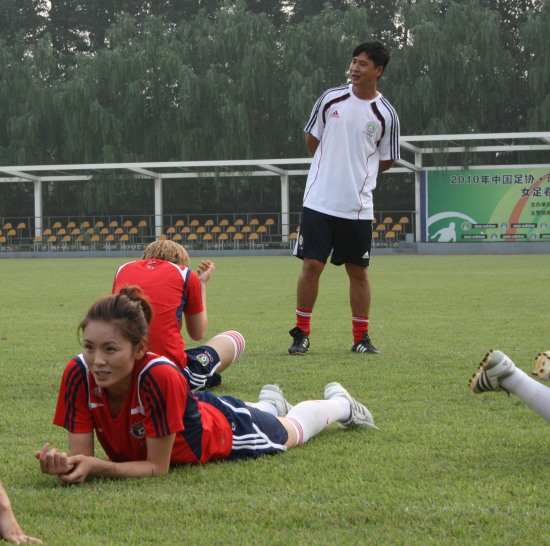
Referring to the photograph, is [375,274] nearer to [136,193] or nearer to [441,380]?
[441,380]

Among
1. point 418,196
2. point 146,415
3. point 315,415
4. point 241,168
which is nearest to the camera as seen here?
point 146,415

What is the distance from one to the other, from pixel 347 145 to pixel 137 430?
384 centimetres

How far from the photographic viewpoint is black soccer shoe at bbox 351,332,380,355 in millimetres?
6273

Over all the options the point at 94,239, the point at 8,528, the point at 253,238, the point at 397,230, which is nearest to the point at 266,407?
the point at 8,528

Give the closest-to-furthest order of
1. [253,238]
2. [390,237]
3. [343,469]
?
[343,469]
[390,237]
[253,238]

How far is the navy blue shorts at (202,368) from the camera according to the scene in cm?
470

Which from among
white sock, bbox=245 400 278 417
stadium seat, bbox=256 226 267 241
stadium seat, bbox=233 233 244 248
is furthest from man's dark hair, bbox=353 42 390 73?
stadium seat, bbox=256 226 267 241

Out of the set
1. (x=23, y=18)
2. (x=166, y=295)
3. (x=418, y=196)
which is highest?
(x=23, y=18)

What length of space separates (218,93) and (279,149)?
3.74 metres

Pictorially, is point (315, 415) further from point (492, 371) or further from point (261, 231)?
point (261, 231)

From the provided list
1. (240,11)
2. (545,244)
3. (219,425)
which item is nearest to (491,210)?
(545,244)

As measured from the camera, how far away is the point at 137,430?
3045mm

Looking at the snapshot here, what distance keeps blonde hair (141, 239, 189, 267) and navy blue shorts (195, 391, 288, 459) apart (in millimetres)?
1339

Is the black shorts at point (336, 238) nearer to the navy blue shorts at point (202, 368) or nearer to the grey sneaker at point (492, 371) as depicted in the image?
the navy blue shorts at point (202, 368)
